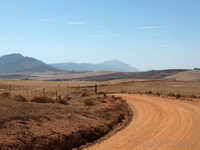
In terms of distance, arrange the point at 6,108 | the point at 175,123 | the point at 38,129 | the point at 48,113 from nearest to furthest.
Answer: the point at 38,129, the point at 6,108, the point at 48,113, the point at 175,123

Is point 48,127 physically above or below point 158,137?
above

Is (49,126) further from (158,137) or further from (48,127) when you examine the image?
(158,137)

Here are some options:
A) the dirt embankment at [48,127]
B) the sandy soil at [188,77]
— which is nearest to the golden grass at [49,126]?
the dirt embankment at [48,127]

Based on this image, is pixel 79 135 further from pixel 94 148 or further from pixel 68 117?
pixel 68 117

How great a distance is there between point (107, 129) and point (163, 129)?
3468mm

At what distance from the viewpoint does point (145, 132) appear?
1279 cm

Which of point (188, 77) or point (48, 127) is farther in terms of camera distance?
point (188, 77)

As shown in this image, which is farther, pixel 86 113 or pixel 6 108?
pixel 86 113

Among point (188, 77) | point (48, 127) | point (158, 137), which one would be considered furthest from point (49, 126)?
point (188, 77)

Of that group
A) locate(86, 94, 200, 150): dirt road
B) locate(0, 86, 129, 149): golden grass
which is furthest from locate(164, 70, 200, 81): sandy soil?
locate(0, 86, 129, 149): golden grass

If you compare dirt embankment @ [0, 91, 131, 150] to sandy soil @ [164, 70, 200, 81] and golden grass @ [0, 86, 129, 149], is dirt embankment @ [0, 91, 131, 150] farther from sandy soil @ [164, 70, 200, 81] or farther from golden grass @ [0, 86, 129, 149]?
sandy soil @ [164, 70, 200, 81]

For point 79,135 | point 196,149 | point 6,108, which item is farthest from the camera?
point 6,108

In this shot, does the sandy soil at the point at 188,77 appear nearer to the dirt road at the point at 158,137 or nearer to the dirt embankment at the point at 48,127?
the dirt road at the point at 158,137

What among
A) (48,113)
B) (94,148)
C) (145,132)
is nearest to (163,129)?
(145,132)
